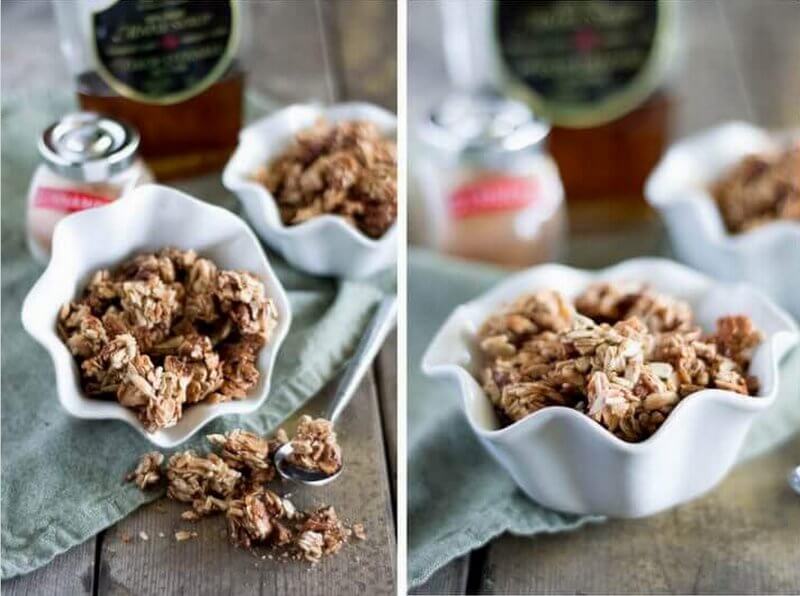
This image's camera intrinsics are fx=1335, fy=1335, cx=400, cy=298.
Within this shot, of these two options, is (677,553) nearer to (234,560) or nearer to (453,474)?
(453,474)

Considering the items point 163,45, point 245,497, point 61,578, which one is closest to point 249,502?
point 245,497

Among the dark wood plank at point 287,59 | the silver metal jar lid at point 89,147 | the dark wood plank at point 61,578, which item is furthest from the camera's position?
the dark wood plank at point 287,59

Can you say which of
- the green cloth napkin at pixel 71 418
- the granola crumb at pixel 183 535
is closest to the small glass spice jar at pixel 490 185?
the green cloth napkin at pixel 71 418

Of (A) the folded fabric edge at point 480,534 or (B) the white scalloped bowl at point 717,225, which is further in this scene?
(B) the white scalloped bowl at point 717,225

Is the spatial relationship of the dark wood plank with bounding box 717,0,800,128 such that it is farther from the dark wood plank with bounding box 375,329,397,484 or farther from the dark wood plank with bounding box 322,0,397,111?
the dark wood plank with bounding box 375,329,397,484

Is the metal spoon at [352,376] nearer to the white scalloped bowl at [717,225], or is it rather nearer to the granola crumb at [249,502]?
the granola crumb at [249,502]

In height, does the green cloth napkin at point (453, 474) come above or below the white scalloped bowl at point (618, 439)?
below

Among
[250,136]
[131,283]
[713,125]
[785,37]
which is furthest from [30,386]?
[785,37]
